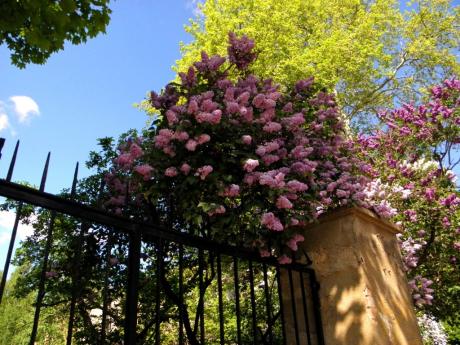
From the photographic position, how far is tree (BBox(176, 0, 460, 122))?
13596 mm

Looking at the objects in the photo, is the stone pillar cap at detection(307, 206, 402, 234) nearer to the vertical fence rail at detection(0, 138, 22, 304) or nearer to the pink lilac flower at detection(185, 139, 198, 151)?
the pink lilac flower at detection(185, 139, 198, 151)

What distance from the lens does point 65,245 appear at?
12.5 ft

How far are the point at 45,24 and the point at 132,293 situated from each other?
3.38 m

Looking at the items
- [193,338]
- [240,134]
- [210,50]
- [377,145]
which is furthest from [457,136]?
[210,50]

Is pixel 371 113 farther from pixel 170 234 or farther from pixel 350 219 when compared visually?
pixel 170 234

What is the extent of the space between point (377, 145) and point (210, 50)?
8630 mm

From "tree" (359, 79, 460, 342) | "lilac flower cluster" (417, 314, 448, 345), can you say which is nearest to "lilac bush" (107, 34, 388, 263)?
"tree" (359, 79, 460, 342)

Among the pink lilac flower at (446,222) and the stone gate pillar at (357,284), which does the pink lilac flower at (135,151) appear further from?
the pink lilac flower at (446,222)

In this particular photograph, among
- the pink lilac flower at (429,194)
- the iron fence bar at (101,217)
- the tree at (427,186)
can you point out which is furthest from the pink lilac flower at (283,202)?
the pink lilac flower at (429,194)

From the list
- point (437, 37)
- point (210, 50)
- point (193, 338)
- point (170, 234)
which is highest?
point (437, 37)

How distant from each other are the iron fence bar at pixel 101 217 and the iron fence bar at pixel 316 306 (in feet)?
1.56

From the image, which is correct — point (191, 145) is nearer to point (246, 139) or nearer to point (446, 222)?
point (246, 139)

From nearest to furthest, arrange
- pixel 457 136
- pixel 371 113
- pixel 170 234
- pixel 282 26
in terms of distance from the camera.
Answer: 1. pixel 170 234
2. pixel 457 136
3. pixel 282 26
4. pixel 371 113

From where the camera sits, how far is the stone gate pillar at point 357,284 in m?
2.75
